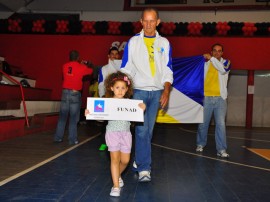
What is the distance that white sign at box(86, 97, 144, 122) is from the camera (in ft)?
7.99

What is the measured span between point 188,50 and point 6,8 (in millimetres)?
6301

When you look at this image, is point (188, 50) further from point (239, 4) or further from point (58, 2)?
point (58, 2)

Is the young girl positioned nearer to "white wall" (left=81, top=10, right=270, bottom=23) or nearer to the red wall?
the red wall

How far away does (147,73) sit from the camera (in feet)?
9.66

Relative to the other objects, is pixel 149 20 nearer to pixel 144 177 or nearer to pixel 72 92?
pixel 144 177

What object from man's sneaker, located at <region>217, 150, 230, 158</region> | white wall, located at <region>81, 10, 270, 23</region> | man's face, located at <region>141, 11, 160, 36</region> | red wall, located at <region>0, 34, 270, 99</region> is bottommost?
man's sneaker, located at <region>217, 150, 230, 158</region>

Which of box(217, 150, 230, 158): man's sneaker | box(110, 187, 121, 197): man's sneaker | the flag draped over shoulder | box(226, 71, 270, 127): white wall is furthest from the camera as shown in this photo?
box(226, 71, 270, 127): white wall

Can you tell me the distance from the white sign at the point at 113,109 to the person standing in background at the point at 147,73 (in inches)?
17.3

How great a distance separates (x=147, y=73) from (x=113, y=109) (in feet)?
2.15

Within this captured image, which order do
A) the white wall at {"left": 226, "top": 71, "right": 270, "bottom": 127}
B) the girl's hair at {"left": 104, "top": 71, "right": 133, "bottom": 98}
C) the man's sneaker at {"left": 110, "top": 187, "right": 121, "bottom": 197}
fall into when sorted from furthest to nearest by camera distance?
the white wall at {"left": 226, "top": 71, "right": 270, "bottom": 127}
the girl's hair at {"left": 104, "top": 71, "right": 133, "bottom": 98}
the man's sneaker at {"left": 110, "top": 187, "right": 121, "bottom": 197}

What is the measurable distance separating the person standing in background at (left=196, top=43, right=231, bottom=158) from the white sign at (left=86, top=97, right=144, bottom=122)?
2300 mm

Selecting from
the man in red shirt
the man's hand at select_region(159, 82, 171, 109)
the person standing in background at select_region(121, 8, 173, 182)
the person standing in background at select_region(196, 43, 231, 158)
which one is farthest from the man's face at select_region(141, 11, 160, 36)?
the man in red shirt

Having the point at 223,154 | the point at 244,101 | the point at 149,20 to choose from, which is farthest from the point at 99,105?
the point at 244,101

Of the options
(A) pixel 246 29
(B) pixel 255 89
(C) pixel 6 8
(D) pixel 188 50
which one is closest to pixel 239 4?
(A) pixel 246 29
